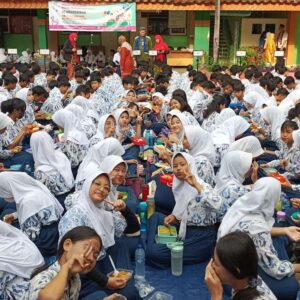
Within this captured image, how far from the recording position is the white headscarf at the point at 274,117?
6991 mm

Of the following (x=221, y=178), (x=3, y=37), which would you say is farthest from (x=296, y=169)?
(x=3, y=37)

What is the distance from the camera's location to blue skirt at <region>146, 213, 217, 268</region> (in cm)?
397

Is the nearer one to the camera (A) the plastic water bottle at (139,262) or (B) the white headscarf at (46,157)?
(A) the plastic water bottle at (139,262)

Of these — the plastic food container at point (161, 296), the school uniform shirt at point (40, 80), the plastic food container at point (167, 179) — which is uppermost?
the school uniform shirt at point (40, 80)

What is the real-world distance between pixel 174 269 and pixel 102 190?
3.33ft

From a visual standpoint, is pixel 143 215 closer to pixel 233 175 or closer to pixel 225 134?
pixel 233 175

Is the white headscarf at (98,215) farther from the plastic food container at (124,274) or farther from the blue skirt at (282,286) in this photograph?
the blue skirt at (282,286)

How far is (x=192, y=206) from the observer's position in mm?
4055

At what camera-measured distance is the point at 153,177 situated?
17.9 ft

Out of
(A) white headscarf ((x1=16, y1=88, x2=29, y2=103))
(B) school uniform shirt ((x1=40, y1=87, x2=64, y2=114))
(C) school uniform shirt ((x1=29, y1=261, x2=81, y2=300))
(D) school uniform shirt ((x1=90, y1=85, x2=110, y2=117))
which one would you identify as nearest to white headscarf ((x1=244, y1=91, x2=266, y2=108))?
(D) school uniform shirt ((x1=90, y1=85, x2=110, y2=117))

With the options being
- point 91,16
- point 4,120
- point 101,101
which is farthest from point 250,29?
point 4,120

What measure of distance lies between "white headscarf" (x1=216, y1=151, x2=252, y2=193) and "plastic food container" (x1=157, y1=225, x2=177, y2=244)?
1.88 ft

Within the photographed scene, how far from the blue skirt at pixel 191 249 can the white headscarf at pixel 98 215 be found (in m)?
0.43

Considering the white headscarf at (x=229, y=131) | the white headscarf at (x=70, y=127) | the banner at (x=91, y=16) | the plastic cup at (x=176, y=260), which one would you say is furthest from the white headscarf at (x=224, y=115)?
the banner at (x=91, y=16)
